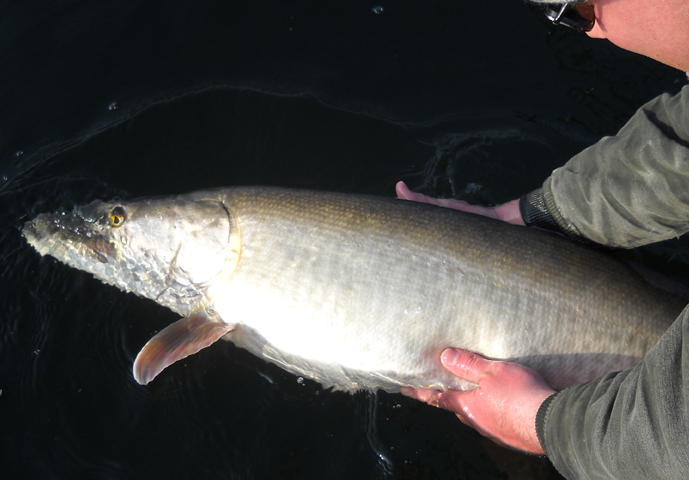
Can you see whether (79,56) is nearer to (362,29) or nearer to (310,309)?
(362,29)

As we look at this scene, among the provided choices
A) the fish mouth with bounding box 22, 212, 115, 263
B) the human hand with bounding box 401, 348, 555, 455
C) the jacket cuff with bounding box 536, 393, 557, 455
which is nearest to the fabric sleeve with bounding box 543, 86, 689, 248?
the human hand with bounding box 401, 348, 555, 455

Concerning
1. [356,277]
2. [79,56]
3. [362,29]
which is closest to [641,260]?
[356,277]

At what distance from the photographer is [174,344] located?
9.77 feet

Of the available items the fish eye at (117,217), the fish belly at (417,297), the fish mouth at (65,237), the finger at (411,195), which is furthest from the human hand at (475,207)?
the fish mouth at (65,237)

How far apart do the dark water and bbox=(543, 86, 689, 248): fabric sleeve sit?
1053mm

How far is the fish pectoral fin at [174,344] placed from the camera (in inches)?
116

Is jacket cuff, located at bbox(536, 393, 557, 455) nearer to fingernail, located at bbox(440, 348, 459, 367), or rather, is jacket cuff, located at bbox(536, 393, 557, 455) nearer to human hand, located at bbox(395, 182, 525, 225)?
fingernail, located at bbox(440, 348, 459, 367)

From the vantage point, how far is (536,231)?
3.08 m

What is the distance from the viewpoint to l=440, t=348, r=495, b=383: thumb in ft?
8.81

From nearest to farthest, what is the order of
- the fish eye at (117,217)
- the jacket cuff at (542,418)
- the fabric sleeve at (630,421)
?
1. the fabric sleeve at (630,421)
2. the jacket cuff at (542,418)
3. the fish eye at (117,217)

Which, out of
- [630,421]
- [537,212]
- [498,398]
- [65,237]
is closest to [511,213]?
[537,212]

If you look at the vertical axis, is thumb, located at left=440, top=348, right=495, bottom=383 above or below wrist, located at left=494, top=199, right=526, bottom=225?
below

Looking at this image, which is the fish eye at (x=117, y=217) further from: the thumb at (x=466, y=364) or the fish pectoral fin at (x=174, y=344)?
the thumb at (x=466, y=364)

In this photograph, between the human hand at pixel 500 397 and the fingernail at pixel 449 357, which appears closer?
the human hand at pixel 500 397
